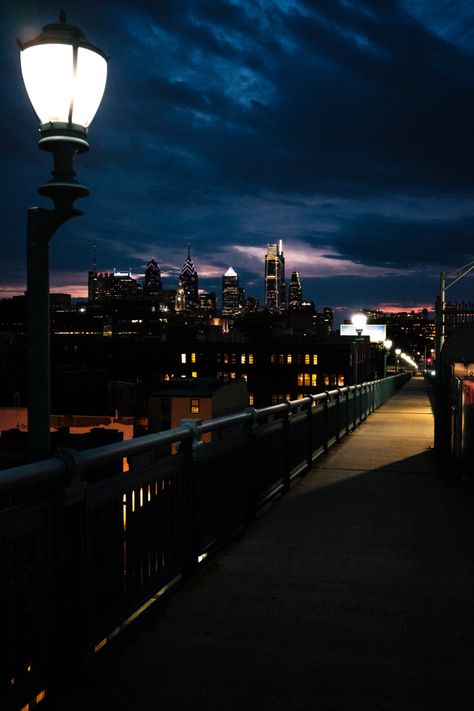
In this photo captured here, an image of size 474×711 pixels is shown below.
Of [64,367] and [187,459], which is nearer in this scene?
[187,459]

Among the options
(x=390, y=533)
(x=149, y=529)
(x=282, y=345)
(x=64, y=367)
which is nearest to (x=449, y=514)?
(x=390, y=533)

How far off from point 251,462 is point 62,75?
4.66 m

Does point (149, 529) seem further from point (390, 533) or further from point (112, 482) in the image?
point (390, 533)

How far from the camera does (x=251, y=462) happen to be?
7664 mm

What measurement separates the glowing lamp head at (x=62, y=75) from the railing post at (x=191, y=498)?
247 cm

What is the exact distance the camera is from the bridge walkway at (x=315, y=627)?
150 inches

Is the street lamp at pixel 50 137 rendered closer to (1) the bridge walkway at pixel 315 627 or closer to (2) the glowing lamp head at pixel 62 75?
(2) the glowing lamp head at pixel 62 75

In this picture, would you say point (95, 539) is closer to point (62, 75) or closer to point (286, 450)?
point (62, 75)

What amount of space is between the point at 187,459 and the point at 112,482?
1.42m

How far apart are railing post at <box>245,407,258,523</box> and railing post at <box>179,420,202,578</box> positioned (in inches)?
73.4

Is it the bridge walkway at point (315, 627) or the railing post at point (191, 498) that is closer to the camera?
the bridge walkway at point (315, 627)

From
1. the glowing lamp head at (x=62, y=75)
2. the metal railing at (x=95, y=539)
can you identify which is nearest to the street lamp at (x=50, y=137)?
the glowing lamp head at (x=62, y=75)

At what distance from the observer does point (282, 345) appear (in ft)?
375

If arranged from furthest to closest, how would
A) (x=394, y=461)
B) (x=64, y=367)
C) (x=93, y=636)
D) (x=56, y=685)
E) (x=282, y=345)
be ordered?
(x=282, y=345)
(x=64, y=367)
(x=394, y=461)
(x=93, y=636)
(x=56, y=685)
